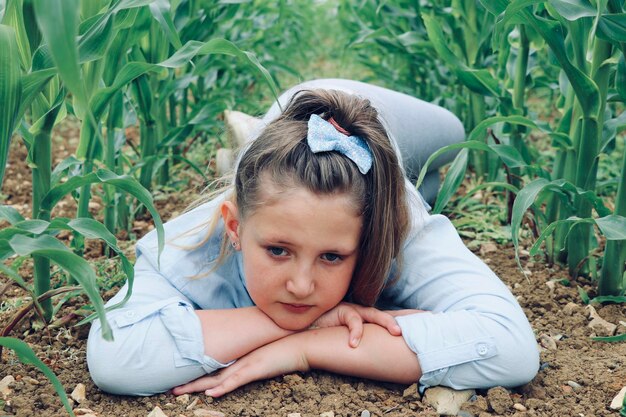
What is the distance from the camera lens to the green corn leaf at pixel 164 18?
1713mm

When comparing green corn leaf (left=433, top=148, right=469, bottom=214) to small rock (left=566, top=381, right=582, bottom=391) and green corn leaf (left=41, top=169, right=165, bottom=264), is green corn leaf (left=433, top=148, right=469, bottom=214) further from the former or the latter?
green corn leaf (left=41, top=169, right=165, bottom=264)

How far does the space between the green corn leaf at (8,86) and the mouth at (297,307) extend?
2.01ft

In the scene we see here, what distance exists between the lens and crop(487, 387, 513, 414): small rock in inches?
64.7

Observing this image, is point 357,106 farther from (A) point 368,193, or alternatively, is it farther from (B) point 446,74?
(B) point 446,74

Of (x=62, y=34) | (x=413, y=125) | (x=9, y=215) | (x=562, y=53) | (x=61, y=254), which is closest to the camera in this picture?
(x=62, y=34)

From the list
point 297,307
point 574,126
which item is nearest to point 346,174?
point 297,307

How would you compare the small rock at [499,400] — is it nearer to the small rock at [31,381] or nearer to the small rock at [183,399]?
the small rock at [183,399]

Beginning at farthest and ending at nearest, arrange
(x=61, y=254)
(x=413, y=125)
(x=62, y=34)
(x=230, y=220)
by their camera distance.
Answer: (x=413, y=125)
(x=230, y=220)
(x=61, y=254)
(x=62, y=34)

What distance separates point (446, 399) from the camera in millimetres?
1670

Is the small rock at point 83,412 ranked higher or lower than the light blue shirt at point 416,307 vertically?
lower

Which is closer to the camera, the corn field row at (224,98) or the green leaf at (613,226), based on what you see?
the corn field row at (224,98)

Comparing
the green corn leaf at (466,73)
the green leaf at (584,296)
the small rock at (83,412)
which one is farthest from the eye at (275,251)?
the green corn leaf at (466,73)

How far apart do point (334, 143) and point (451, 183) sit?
0.55 meters

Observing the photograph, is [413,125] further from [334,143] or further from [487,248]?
[334,143]
